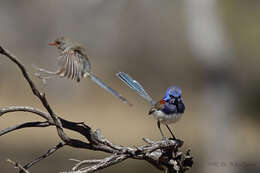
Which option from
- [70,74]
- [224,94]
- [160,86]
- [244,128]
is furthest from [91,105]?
[70,74]

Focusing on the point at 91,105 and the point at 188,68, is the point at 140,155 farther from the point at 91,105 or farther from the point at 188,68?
the point at 188,68

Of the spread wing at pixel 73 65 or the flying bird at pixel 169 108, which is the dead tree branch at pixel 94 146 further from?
the flying bird at pixel 169 108

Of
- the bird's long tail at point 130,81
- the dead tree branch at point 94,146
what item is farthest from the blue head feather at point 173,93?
the dead tree branch at point 94,146

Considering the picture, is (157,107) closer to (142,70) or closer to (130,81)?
(130,81)

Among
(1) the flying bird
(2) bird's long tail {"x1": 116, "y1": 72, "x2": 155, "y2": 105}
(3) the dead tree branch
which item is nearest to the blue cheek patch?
(1) the flying bird

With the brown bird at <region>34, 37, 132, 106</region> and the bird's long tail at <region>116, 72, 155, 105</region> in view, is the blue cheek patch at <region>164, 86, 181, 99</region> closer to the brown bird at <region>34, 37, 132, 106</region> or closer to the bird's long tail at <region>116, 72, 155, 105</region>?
the bird's long tail at <region>116, 72, 155, 105</region>
